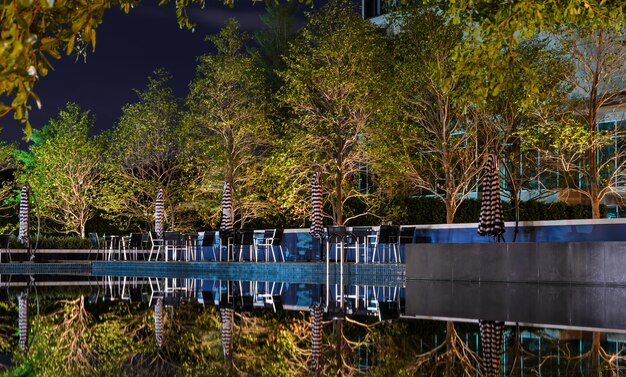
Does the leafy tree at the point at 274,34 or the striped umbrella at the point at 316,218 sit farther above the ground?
the leafy tree at the point at 274,34

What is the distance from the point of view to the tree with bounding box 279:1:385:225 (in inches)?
1043

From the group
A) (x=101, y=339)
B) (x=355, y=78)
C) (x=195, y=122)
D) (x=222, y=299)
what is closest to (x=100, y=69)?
(x=195, y=122)

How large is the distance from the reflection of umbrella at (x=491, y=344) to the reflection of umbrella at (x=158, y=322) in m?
2.55

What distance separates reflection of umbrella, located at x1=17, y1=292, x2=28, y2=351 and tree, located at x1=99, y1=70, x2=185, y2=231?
18469mm

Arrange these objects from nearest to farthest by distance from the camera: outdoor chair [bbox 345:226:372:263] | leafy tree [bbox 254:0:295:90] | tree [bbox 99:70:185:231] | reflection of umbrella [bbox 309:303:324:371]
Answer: reflection of umbrella [bbox 309:303:324:371] < outdoor chair [bbox 345:226:372:263] < tree [bbox 99:70:185:231] < leafy tree [bbox 254:0:295:90]

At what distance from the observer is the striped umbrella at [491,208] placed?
19.3m

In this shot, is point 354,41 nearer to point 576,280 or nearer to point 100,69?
point 576,280

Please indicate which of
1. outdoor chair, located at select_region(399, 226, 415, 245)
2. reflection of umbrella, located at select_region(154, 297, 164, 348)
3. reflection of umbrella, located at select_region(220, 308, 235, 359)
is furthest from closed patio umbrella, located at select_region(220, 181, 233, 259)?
reflection of umbrella, located at select_region(220, 308, 235, 359)

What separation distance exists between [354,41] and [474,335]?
1953cm

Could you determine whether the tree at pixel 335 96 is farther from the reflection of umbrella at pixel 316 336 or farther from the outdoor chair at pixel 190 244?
the reflection of umbrella at pixel 316 336

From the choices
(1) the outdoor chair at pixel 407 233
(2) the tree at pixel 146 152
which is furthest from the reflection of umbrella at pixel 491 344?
(2) the tree at pixel 146 152

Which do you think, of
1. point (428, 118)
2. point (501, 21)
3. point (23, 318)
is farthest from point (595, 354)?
point (428, 118)

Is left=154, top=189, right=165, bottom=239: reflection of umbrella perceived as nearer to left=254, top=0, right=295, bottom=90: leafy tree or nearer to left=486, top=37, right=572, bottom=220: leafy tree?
left=486, top=37, right=572, bottom=220: leafy tree

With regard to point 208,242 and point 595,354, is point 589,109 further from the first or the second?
point 595,354
